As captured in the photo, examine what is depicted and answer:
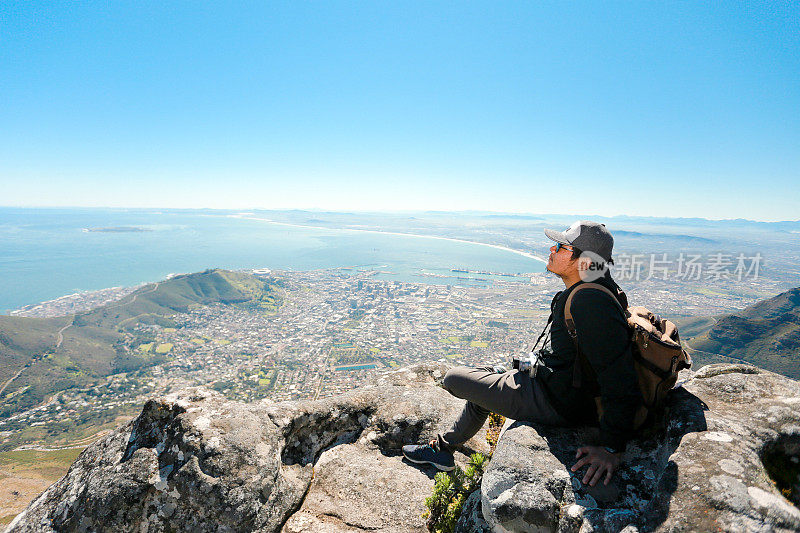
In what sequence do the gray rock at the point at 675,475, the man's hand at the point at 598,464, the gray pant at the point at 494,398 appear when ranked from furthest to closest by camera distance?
the gray pant at the point at 494,398
the man's hand at the point at 598,464
the gray rock at the point at 675,475

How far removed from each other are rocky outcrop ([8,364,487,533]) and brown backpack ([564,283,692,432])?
10.5 feet

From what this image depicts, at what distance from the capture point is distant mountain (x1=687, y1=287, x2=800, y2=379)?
171ft

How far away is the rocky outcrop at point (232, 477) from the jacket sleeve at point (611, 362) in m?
3.09

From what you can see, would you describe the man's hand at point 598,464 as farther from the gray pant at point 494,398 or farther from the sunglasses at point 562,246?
the sunglasses at point 562,246

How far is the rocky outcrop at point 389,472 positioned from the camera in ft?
9.59

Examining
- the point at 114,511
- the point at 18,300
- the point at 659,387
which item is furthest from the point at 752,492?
the point at 18,300

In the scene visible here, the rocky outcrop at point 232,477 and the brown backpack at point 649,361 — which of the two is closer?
the brown backpack at point 649,361

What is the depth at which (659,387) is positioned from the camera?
3.54m

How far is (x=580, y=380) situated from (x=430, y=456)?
3.00 meters

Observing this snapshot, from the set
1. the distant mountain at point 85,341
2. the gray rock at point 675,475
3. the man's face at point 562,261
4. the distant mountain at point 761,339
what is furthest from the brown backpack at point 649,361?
the distant mountain at point 85,341

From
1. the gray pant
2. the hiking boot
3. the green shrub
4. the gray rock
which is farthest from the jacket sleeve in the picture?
the hiking boot

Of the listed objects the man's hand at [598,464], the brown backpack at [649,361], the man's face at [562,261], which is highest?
the man's face at [562,261]

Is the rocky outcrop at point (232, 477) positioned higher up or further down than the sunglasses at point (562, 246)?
further down

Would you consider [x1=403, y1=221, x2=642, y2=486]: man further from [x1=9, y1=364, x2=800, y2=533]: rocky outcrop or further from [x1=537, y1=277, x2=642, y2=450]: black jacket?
[x1=9, y1=364, x2=800, y2=533]: rocky outcrop
